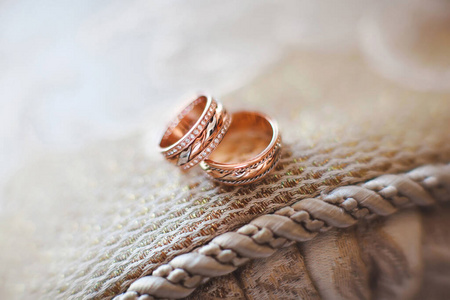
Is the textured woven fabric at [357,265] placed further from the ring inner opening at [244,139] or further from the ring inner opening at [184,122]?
the ring inner opening at [184,122]

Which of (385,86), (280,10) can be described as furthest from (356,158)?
(280,10)

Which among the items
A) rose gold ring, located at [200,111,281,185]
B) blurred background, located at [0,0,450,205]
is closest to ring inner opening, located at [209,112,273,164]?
rose gold ring, located at [200,111,281,185]

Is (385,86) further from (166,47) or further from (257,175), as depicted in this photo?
(166,47)

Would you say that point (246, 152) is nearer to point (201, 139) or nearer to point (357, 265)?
point (201, 139)

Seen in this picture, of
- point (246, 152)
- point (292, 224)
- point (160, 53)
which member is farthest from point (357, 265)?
point (160, 53)

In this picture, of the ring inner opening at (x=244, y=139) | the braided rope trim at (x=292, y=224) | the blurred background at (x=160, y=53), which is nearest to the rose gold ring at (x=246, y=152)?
the ring inner opening at (x=244, y=139)
